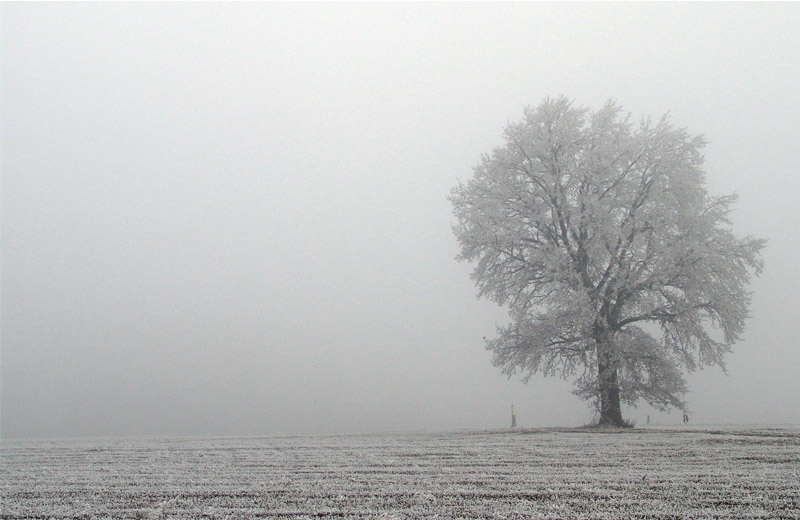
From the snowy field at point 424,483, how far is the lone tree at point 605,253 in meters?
6.66

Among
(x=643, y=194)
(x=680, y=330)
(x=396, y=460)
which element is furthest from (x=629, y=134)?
(x=396, y=460)

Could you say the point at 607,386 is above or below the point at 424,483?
above

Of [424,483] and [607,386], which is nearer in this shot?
[424,483]

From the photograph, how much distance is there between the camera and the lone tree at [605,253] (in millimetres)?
16547

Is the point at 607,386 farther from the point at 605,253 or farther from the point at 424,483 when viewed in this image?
the point at 424,483

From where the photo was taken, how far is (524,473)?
22.0ft

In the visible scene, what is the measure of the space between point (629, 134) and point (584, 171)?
82.8 inches

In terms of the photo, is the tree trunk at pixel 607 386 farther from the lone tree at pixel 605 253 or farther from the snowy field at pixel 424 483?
the snowy field at pixel 424 483

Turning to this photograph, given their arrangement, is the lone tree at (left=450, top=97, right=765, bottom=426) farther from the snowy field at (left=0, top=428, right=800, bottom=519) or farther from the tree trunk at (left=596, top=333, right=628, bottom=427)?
the snowy field at (left=0, top=428, right=800, bottom=519)

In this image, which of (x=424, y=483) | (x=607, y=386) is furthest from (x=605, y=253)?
(x=424, y=483)

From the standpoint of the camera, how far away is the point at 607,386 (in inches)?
659

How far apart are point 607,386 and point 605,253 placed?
3.68 m

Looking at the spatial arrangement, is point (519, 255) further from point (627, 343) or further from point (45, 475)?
point (45, 475)

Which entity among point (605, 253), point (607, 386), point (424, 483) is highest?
point (605, 253)
